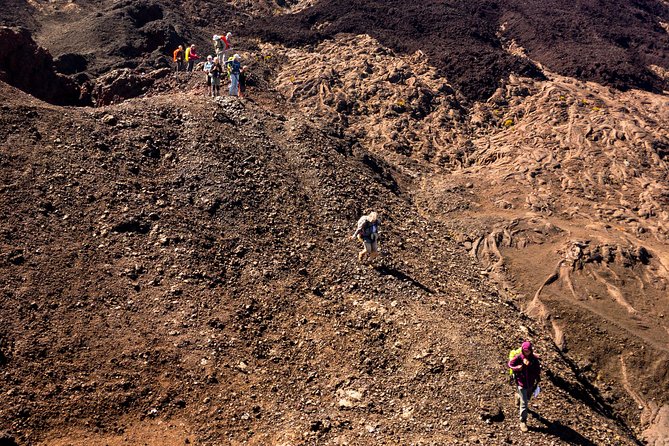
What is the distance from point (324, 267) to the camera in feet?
44.4

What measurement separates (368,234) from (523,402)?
16.6ft

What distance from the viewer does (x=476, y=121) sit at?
25281mm

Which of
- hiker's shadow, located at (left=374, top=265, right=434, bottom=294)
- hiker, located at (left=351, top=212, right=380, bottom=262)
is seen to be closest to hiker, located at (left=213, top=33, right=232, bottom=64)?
hiker, located at (left=351, top=212, right=380, bottom=262)

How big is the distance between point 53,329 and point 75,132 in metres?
6.06

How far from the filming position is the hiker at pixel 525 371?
31.4 feet

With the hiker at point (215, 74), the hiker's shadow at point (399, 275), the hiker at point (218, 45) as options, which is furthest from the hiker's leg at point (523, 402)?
the hiker at point (218, 45)

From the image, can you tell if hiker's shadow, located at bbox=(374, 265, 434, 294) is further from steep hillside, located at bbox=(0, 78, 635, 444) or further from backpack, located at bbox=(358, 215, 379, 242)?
backpack, located at bbox=(358, 215, 379, 242)

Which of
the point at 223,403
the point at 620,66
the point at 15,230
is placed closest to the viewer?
the point at 223,403

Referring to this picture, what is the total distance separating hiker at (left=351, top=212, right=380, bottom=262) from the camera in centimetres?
1323

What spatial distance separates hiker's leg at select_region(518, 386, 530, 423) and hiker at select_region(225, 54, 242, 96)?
522 inches

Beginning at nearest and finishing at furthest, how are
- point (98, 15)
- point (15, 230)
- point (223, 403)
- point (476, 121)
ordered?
1. point (223, 403)
2. point (15, 230)
3. point (476, 121)
4. point (98, 15)

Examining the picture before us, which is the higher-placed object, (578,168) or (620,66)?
(620,66)

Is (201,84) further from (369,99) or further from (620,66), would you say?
(620,66)

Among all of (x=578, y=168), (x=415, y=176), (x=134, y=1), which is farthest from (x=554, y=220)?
(x=134, y=1)
